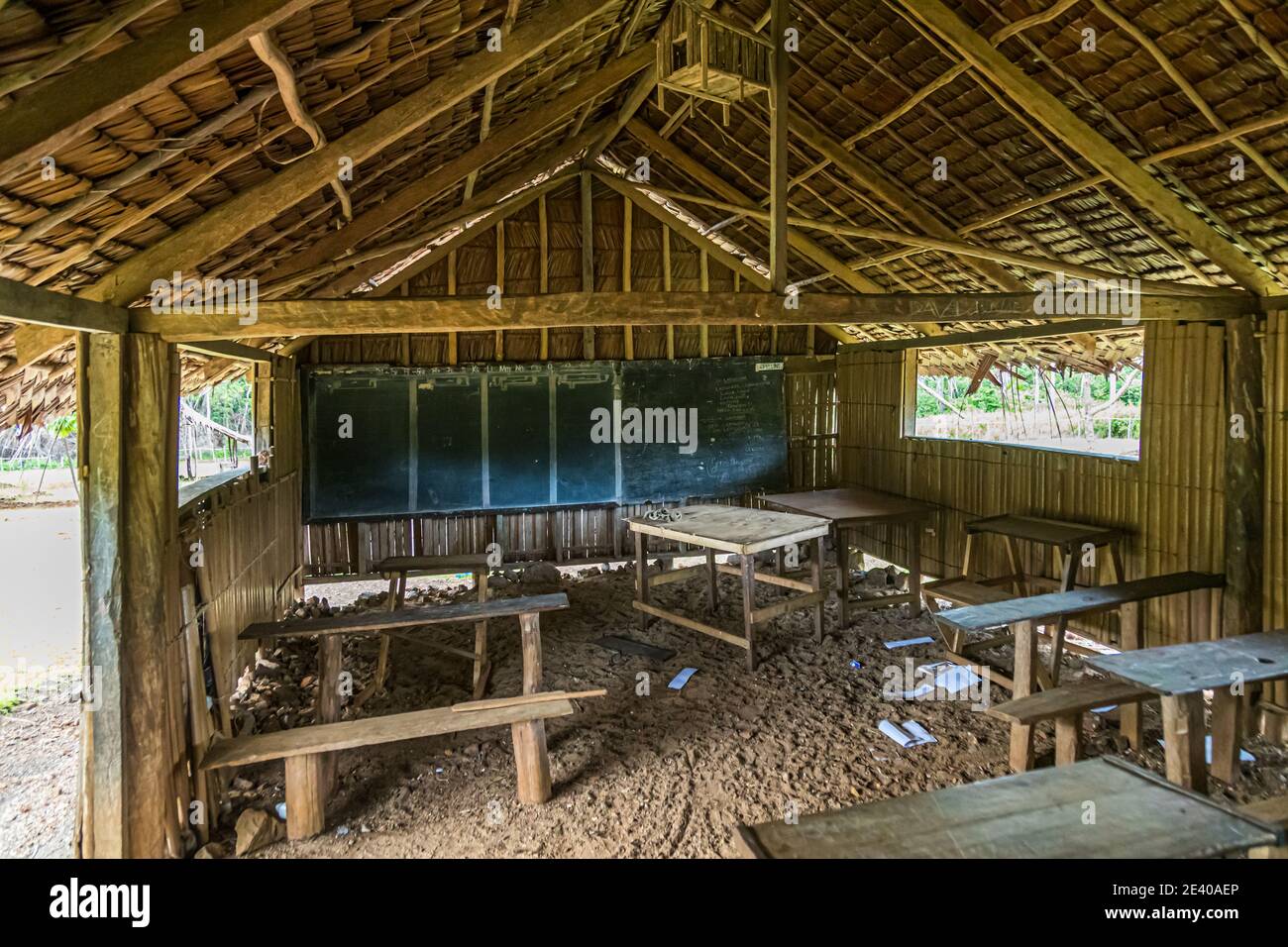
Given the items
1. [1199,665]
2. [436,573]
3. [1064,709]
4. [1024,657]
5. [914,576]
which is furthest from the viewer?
[914,576]

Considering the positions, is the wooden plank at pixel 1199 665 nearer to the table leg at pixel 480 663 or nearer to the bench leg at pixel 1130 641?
the bench leg at pixel 1130 641

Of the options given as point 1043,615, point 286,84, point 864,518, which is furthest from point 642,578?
point 286,84

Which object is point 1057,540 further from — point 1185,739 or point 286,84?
point 286,84

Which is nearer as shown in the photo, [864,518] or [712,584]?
[864,518]

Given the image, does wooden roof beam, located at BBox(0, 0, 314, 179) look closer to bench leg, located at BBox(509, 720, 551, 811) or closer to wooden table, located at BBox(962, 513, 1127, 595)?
bench leg, located at BBox(509, 720, 551, 811)

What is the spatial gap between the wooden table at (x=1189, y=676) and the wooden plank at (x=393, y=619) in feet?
10.5

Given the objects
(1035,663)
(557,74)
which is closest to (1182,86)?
(1035,663)

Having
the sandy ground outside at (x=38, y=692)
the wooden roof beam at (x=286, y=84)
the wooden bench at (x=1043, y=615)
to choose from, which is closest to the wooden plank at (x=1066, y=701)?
the wooden bench at (x=1043, y=615)

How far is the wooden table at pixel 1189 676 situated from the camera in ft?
11.7

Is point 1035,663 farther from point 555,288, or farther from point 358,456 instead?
point 358,456

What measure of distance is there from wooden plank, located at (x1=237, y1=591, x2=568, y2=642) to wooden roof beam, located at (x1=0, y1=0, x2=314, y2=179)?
291 cm

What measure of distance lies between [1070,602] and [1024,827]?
10.3 ft

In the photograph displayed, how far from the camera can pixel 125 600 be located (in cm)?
372

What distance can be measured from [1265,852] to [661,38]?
5.19 m
